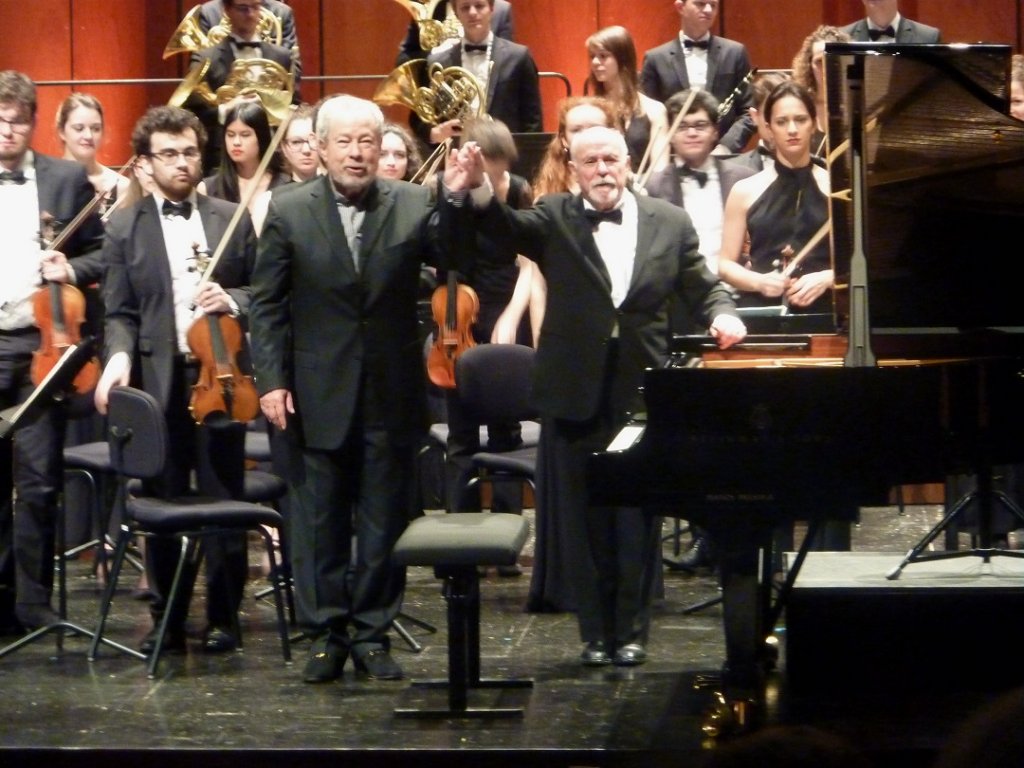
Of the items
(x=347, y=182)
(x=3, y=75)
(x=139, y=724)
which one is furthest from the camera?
(x=3, y=75)

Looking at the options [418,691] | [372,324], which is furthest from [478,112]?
[418,691]

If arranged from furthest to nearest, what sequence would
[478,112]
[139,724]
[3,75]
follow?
[478,112] < [3,75] < [139,724]

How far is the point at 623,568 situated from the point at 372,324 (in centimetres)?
96

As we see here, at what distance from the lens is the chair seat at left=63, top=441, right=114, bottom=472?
553cm

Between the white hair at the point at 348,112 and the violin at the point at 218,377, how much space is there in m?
0.67

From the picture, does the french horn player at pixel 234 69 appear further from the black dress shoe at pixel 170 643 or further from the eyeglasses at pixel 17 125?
the black dress shoe at pixel 170 643

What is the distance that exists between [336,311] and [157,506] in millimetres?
775

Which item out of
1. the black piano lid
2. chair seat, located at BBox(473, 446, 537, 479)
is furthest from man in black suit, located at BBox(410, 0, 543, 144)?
the black piano lid

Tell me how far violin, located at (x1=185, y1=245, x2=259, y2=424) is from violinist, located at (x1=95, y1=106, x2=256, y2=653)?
0.18 ft

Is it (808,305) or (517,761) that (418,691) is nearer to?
(517,761)

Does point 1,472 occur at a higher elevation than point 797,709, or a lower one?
higher

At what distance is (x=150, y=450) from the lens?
449 centimetres

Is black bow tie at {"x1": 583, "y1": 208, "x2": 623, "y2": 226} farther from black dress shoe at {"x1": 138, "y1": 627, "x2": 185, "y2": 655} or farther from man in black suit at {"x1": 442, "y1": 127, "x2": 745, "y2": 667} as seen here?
black dress shoe at {"x1": 138, "y1": 627, "x2": 185, "y2": 655}

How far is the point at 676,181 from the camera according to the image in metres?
5.88
